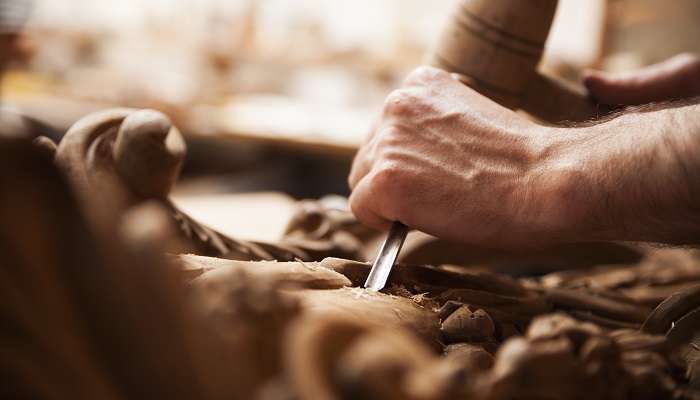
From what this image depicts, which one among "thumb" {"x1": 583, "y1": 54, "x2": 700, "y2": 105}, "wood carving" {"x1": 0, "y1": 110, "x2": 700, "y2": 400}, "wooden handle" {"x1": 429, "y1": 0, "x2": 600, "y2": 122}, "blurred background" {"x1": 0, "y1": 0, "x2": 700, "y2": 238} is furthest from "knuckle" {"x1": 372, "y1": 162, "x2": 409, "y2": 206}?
"blurred background" {"x1": 0, "y1": 0, "x2": 700, "y2": 238}

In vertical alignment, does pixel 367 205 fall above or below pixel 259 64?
above

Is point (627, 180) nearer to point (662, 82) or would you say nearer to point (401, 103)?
point (401, 103)

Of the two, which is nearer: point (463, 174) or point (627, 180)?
point (627, 180)

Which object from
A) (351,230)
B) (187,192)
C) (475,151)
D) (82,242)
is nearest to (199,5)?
(187,192)

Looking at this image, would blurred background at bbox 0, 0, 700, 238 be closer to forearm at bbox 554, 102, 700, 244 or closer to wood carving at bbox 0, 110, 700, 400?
forearm at bbox 554, 102, 700, 244

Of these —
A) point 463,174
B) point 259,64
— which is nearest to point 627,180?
point 463,174

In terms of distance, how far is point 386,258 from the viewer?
2.54ft

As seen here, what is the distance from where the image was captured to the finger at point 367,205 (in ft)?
2.77

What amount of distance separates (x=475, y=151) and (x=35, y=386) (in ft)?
1.86

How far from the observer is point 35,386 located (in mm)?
368

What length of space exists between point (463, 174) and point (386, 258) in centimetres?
13

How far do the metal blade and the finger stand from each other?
4 cm

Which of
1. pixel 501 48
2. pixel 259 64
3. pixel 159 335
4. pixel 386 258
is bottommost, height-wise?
pixel 259 64

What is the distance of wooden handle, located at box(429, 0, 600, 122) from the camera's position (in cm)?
97
